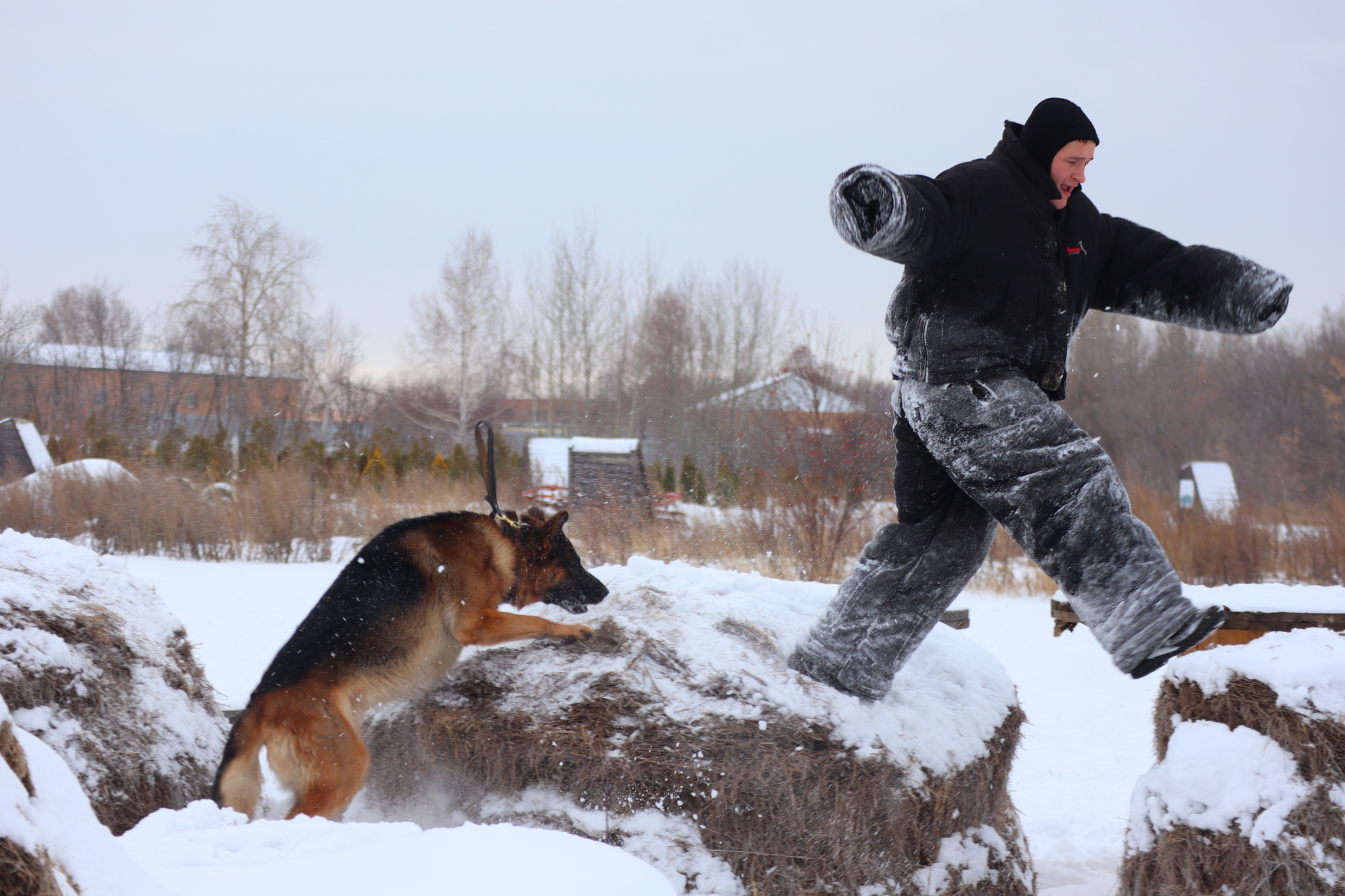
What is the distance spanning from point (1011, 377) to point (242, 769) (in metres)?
2.61

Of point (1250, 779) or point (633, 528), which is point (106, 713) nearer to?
point (1250, 779)

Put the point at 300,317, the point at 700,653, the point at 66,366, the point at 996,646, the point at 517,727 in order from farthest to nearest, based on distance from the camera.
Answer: the point at 300,317
the point at 66,366
the point at 996,646
the point at 700,653
the point at 517,727

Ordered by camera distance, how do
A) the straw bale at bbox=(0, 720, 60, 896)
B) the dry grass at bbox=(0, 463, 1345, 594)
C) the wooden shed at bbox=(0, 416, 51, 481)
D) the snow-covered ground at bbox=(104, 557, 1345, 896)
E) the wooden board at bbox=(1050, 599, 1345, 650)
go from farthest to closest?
the wooden shed at bbox=(0, 416, 51, 481)
the dry grass at bbox=(0, 463, 1345, 594)
the wooden board at bbox=(1050, 599, 1345, 650)
the snow-covered ground at bbox=(104, 557, 1345, 896)
the straw bale at bbox=(0, 720, 60, 896)

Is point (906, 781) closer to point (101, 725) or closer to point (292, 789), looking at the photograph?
point (292, 789)

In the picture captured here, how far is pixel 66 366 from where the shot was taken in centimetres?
2780

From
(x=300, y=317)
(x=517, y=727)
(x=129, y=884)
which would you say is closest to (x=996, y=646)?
(x=517, y=727)

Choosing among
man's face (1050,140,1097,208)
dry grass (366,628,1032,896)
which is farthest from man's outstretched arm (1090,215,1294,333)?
dry grass (366,628,1032,896)

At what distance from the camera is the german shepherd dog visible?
2.63 metres

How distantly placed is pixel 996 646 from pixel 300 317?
93.7 feet

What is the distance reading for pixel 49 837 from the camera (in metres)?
0.99

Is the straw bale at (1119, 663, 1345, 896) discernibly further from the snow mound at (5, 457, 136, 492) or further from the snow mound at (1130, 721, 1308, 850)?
the snow mound at (5, 457, 136, 492)

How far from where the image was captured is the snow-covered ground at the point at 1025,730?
53.7 inches

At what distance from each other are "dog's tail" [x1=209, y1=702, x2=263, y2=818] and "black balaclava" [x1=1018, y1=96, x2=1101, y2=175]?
3.02 m

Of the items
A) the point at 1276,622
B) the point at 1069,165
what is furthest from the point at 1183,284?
the point at 1276,622
